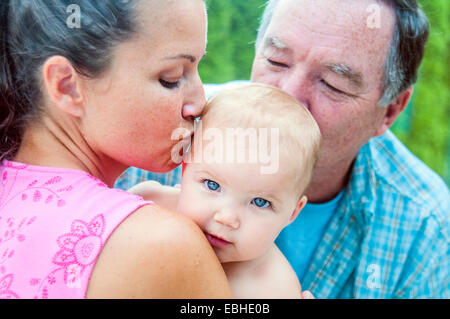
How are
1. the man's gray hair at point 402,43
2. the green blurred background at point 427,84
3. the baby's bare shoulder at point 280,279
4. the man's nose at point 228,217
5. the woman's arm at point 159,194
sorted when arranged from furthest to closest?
the green blurred background at point 427,84
the man's gray hair at point 402,43
the woman's arm at point 159,194
the baby's bare shoulder at point 280,279
the man's nose at point 228,217

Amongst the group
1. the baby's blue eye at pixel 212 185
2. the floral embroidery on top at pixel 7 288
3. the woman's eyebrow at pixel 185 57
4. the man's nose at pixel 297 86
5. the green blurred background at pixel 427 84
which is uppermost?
the woman's eyebrow at pixel 185 57

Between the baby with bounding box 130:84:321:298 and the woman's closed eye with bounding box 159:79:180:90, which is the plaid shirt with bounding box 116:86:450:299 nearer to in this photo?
the baby with bounding box 130:84:321:298

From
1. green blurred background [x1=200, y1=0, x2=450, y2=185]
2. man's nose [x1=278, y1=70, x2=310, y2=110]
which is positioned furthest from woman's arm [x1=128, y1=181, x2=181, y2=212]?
green blurred background [x1=200, y1=0, x2=450, y2=185]

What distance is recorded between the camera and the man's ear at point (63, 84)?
1351mm

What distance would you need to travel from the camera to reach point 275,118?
1.55 m

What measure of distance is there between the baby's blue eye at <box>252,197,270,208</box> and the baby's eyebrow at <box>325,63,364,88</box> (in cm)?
96

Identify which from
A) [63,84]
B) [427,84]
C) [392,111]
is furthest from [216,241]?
[427,84]

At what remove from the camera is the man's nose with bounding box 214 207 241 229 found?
1.48 meters

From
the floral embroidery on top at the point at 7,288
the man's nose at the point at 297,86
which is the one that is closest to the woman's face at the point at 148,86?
the floral embroidery on top at the point at 7,288

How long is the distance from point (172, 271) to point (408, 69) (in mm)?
1960

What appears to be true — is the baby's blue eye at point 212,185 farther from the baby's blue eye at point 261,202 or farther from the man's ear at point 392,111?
the man's ear at point 392,111

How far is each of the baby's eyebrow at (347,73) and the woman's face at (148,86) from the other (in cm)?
96

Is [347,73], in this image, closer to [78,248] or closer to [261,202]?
[261,202]
